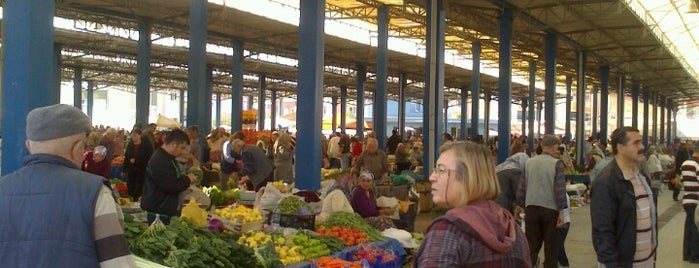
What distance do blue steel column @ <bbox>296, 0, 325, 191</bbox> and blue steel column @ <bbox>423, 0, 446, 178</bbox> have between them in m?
4.74

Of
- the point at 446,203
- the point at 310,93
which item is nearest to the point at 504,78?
the point at 310,93

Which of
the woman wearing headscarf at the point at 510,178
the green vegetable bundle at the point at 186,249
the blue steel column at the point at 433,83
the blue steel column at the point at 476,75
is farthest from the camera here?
the blue steel column at the point at 476,75

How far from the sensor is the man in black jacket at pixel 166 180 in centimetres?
618

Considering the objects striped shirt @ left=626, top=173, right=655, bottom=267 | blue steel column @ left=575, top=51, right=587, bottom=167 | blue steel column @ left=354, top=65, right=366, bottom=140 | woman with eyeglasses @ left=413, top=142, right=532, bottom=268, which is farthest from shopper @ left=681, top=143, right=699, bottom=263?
blue steel column @ left=354, top=65, right=366, bottom=140

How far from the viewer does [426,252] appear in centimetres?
223

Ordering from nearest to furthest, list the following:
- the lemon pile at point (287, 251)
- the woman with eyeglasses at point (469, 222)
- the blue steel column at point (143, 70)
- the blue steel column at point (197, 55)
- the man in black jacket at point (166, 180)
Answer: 1. the woman with eyeglasses at point (469, 222)
2. the lemon pile at point (287, 251)
3. the man in black jacket at point (166, 180)
4. the blue steel column at point (197, 55)
5. the blue steel column at point (143, 70)

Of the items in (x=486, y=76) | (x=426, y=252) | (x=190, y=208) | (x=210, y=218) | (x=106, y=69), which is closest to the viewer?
(x=426, y=252)

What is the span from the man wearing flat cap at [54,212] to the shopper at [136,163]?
8.87 m

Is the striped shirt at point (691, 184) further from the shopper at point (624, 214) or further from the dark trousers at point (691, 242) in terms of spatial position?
the shopper at point (624, 214)

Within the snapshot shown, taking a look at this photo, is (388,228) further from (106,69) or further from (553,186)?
(106,69)

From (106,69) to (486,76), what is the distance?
2210 cm

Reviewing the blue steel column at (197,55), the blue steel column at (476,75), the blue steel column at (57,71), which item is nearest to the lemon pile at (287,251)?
the blue steel column at (197,55)

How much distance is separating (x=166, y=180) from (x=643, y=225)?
4.04 m

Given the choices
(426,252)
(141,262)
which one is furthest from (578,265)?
(426,252)
